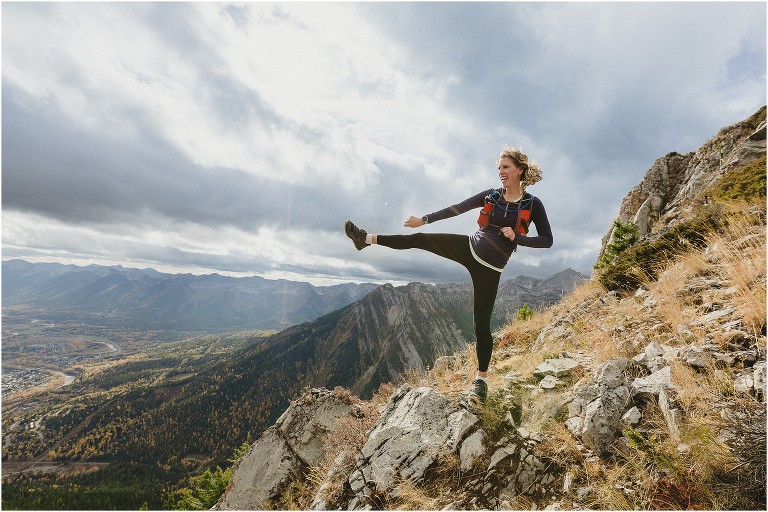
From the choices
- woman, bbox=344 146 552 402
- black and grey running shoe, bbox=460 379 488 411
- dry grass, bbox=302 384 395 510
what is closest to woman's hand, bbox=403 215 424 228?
woman, bbox=344 146 552 402

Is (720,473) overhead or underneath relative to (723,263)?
underneath

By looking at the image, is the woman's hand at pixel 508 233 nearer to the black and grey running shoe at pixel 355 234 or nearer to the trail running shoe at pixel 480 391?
the black and grey running shoe at pixel 355 234

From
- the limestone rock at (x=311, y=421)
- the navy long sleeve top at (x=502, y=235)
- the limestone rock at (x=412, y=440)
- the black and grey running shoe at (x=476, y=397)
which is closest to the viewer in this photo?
the limestone rock at (x=412, y=440)

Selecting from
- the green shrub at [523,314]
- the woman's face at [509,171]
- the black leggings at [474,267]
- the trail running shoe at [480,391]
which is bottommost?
the trail running shoe at [480,391]

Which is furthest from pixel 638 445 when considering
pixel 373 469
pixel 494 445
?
pixel 373 469

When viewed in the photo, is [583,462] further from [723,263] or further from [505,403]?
[723,263]

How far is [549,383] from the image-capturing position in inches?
241

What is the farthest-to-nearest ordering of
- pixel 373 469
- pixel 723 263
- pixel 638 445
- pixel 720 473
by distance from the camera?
pixel 723 263 → pixel 373 469 → pixel 638 445 → pixel 720 473

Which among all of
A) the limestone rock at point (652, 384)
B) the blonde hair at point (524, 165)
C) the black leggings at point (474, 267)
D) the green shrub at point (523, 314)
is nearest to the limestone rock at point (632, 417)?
the limestone rock at point (652, 384)

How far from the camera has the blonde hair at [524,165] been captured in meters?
5.79

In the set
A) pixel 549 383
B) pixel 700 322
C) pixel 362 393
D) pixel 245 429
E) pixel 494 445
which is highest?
pixel 700 322

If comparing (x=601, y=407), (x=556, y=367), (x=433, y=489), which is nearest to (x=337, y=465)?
(x=433, y=489)

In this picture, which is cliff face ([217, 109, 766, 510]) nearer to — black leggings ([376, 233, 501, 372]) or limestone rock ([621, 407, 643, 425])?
limestone rock ([621, 407, 643, 425])

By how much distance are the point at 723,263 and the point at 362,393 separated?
690 feet
